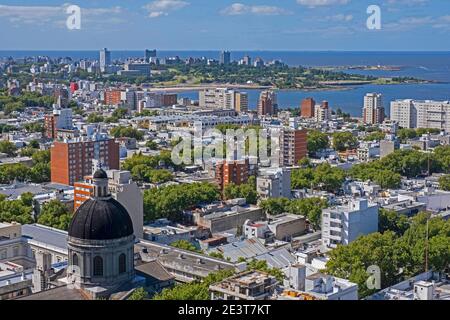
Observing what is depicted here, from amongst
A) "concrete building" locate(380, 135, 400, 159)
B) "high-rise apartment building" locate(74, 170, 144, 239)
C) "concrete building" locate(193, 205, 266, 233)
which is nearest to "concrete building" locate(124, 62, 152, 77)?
"concrete building" locate(380, 135, 400, 159)

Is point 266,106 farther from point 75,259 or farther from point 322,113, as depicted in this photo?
point 75,259

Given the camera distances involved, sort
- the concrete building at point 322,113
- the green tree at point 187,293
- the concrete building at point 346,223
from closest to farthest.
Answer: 1. the green tree at point 187,293
2. the concrete building at point 346,223
3. the concrete building at point 322,113

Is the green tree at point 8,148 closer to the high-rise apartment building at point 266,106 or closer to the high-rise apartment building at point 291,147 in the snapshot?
the high-rise apartment building at point 291,147

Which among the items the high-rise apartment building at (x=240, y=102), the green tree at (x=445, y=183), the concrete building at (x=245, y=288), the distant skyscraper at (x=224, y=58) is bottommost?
the green tree at (x=445, y=183)

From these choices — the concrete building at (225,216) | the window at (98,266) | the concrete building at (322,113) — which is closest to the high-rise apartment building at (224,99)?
the concrete building at (322,113)

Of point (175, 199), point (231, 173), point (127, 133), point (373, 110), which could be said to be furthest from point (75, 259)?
point (373, 110)

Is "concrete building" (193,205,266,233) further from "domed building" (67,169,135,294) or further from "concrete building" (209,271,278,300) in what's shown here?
"concrete building" (209,271,278,300)
